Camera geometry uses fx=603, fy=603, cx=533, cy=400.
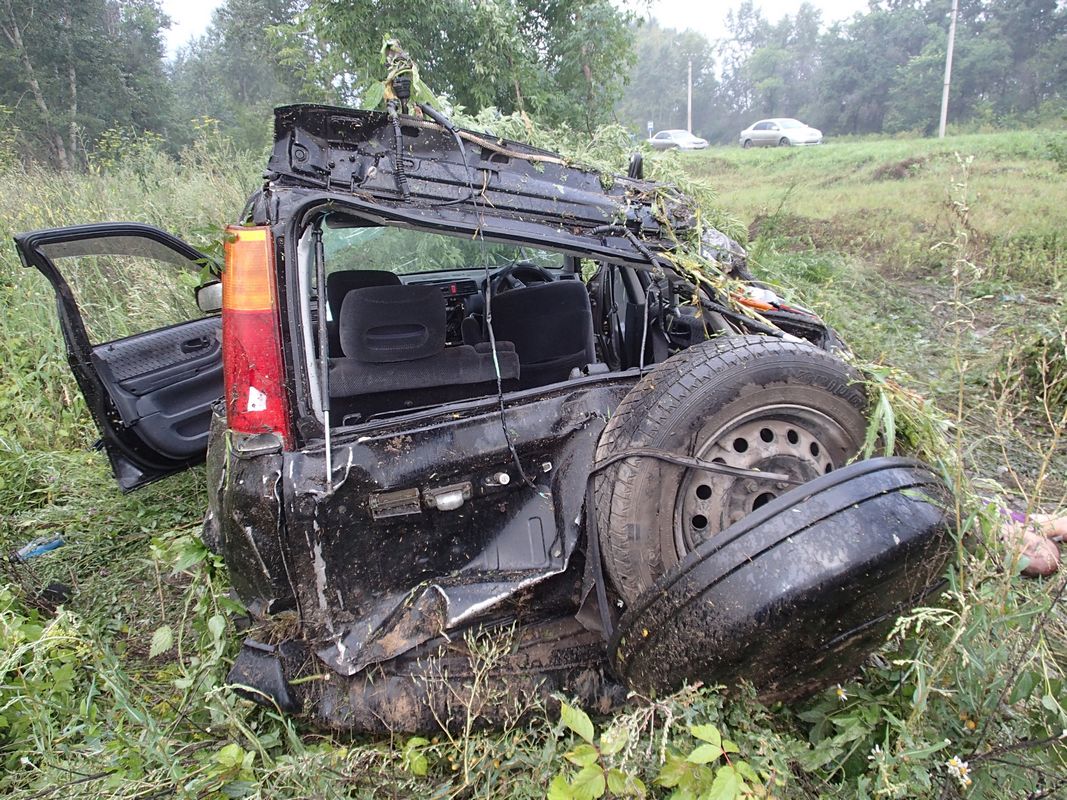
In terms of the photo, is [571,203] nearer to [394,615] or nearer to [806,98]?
[394,615]

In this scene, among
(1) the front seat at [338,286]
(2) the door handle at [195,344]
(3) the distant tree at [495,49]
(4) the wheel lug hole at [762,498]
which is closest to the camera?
(4) the wheel lug hole at [762,498]

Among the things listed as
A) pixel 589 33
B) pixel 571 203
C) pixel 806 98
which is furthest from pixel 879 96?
pixel 571 203

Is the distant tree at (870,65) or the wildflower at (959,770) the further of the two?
the distant tree at (870,65)

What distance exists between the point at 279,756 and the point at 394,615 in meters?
0.60

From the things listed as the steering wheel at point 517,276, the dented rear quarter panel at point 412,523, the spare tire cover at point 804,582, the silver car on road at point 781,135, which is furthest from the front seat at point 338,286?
the silver car on road at point 781,135

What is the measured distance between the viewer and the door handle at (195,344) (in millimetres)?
3553

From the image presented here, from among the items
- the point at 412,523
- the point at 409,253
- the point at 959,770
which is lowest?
the point at 959,770

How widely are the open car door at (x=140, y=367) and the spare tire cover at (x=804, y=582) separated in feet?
8.51

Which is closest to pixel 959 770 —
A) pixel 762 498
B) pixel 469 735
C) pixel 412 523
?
pixel 762 498

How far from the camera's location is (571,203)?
2.19 meters

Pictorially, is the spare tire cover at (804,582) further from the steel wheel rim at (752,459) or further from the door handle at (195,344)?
the door handle at (195,344)

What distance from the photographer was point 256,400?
182 cm

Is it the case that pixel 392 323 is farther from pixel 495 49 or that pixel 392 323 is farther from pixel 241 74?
pixel 241 74

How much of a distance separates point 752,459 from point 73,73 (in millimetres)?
25167
